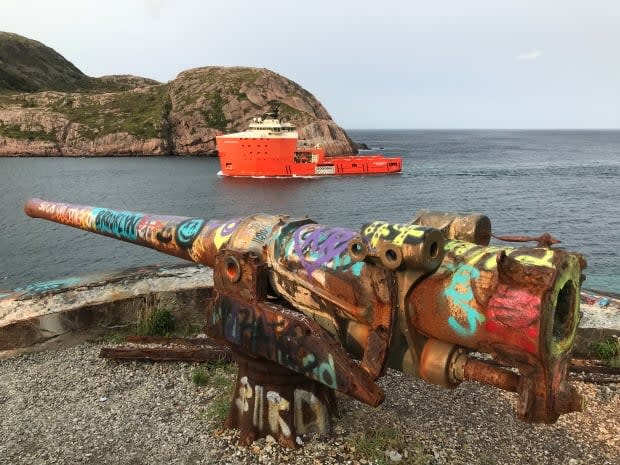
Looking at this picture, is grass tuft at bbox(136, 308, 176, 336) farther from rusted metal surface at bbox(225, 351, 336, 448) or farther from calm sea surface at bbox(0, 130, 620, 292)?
calm sea surface at bbox(0, 130, 620, 292)

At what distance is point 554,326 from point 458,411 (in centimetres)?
280

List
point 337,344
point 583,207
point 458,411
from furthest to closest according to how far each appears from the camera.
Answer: point 583,207, point 458,411, point 337,344

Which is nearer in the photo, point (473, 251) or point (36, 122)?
point (473, 251)

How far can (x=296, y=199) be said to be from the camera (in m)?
41.7

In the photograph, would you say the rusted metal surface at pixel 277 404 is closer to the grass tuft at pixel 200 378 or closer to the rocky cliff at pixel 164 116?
the grass tuft at pixel 200 378

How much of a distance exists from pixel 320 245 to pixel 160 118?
A: 8552cm

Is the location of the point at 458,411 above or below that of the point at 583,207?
above

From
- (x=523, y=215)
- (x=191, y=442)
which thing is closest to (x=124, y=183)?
(x=523, y=215)

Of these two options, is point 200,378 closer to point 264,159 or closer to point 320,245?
point 320,245

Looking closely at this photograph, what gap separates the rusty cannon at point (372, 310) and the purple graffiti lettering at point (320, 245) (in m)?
0.01

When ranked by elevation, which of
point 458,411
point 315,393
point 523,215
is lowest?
point 523,215

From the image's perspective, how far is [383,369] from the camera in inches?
128

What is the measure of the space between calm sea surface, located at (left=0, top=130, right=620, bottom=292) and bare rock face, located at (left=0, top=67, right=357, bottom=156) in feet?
34.7

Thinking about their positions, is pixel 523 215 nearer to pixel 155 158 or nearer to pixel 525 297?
pixel 525 297
